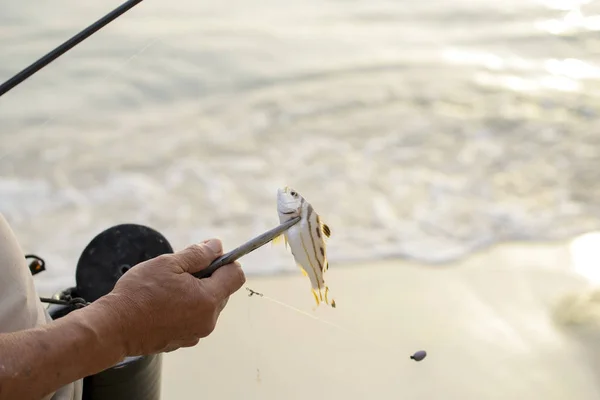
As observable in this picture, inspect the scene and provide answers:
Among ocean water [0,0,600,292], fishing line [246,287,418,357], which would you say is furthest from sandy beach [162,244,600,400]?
ocean water [0,0,600,292]

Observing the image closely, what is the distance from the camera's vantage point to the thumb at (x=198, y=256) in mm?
1441

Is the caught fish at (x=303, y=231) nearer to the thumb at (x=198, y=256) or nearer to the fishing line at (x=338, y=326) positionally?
the thumb at (x=198, y=256)

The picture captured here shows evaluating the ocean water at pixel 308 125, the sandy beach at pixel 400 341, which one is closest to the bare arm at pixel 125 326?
the sandy beach at pixel 400 341

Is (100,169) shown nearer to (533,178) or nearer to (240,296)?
(240,296)

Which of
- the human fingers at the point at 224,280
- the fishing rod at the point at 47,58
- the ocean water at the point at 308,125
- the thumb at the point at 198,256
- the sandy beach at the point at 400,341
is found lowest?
the sandy beach at the point at 400,341

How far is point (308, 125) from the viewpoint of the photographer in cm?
462

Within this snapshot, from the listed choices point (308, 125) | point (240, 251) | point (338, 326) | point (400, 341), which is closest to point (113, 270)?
point (240, 251)

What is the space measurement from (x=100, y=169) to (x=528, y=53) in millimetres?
Result: 3556

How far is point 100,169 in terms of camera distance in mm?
4117

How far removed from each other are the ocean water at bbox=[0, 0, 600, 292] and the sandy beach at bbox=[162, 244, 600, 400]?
23 centimetres

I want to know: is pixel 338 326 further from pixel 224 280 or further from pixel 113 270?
pixel 224 280

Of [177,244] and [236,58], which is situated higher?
[236,58]

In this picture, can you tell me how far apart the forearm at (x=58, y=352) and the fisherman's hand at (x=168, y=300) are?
30 mm

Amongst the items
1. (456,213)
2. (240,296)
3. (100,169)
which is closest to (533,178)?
(456,213)
